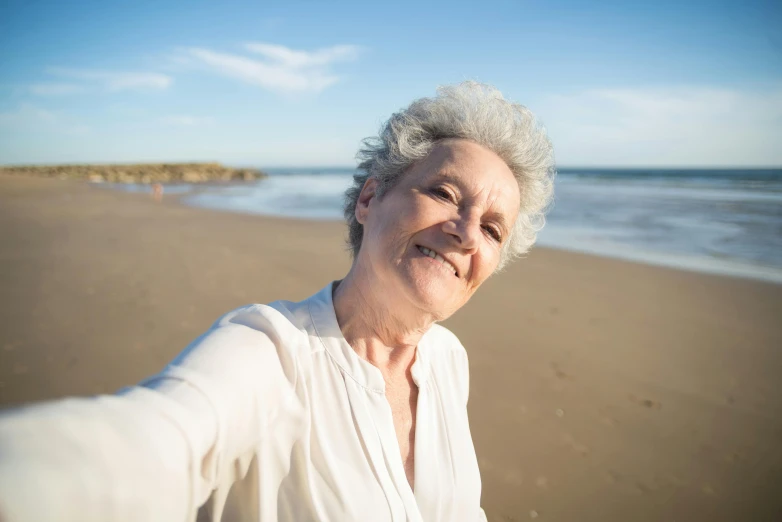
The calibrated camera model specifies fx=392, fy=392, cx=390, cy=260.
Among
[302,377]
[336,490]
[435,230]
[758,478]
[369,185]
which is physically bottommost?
[758,478]

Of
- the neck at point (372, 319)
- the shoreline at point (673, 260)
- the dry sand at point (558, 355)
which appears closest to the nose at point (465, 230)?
the neck at point (372, 319)

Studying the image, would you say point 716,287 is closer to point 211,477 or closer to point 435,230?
point 435,230

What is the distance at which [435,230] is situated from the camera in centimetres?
162

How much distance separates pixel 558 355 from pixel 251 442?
497 cm

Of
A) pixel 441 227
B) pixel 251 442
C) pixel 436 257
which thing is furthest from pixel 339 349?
pixel 441 227

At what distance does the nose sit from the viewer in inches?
63.2

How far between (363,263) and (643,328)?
6.03 metres

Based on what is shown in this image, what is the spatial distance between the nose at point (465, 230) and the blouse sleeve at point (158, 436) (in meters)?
0.80

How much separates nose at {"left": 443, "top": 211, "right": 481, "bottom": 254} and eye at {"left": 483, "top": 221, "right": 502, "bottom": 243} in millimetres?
138

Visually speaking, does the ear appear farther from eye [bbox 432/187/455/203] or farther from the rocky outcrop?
the rocky outcrop

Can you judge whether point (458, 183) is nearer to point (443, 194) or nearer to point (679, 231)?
point (443, 194)

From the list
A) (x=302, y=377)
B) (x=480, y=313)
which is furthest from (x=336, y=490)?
(x=480, y=313)

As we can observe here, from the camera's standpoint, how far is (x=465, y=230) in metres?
1.61

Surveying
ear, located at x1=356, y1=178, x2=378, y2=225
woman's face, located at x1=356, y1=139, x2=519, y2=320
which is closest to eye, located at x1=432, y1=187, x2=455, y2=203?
woman's face, located at x1=356, y1=139, x2=519, y2=320
